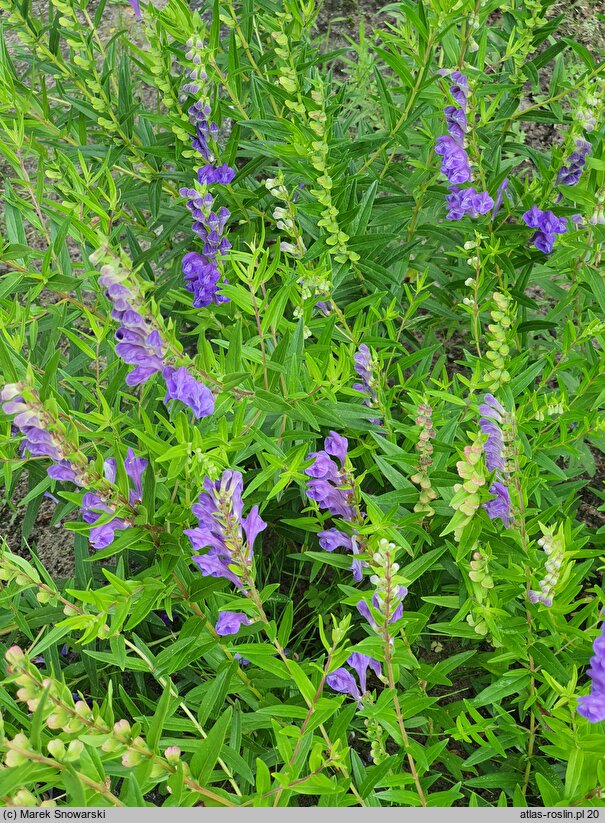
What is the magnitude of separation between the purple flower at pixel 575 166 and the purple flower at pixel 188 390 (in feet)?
5.10

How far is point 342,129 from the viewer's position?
9.75ft

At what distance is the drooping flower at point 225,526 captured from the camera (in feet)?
5.45

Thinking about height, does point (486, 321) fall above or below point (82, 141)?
below

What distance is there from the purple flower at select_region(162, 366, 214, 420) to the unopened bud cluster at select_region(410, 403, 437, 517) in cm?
61

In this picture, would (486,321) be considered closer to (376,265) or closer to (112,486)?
(376,265)

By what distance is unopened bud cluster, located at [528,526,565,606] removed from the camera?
1.70 metres

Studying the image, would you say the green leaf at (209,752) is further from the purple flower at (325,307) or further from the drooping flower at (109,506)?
the purple flower at (325,307)

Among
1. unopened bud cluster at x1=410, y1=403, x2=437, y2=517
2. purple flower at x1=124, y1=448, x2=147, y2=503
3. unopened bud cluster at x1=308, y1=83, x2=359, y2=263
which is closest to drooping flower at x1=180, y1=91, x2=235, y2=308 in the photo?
unopened bud cluster at x1=308, y1=83, x2=359, y2=263

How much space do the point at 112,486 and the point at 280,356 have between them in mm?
611

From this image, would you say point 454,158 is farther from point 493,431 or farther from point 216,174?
point 493,431

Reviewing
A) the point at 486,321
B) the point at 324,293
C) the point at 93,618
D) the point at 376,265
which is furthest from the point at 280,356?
the point at 486,321

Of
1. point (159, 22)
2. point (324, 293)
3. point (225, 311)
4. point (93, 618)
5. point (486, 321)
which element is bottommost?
point (93, 618)

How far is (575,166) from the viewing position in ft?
8.14

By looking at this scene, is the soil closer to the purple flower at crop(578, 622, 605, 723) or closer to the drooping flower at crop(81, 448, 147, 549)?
the drooping flower at crop(81, 448, 147, 549)
